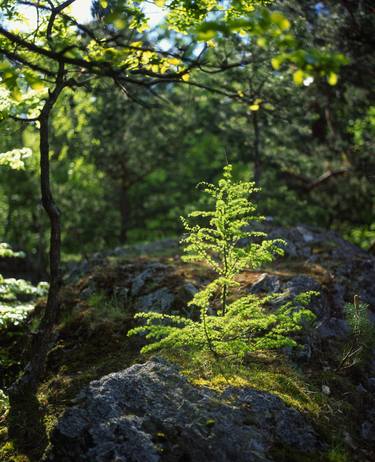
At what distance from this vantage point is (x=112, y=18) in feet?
11.1

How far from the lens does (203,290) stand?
6.86m

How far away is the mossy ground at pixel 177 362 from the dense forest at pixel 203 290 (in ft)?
0.09

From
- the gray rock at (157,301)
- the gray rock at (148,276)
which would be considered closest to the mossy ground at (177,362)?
the gray rock at (157,301)

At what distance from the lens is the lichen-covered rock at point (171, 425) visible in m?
4.24

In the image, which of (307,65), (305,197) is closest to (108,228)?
(305,197)

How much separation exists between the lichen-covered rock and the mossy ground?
216 mm

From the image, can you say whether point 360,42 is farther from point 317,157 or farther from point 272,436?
point 272,436

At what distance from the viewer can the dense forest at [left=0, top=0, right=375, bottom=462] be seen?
4379mm

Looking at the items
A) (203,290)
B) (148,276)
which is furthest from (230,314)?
(148,276)

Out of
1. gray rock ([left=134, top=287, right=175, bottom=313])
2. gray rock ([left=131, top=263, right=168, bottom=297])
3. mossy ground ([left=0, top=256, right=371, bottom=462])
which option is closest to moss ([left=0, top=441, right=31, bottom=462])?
mossy ground ([left=0, top=256, right=371, bottom=462])

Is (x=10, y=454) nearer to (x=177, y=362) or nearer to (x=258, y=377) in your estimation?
(x=177, y=362)

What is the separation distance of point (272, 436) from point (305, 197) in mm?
14339

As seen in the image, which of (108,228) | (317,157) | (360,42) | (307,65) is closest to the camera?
(307,65)

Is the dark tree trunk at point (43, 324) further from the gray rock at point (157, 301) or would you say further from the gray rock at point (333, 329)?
the gray rock at point (333, 329)
